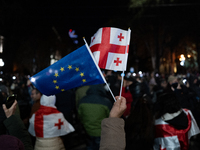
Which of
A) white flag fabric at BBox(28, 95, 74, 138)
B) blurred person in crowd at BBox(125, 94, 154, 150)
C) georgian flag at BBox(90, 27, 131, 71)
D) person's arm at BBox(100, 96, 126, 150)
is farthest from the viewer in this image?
white flag fabric at BBox(28, 95, 74, 138)

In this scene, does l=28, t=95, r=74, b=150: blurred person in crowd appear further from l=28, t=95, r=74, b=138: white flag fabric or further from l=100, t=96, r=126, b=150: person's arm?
l=100, t=96, r=126, b=150: person's arm

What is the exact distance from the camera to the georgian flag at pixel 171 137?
3.02 meters

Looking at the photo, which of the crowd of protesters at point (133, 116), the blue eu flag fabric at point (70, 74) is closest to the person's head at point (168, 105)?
the crowd of protesters at point (133, 116)

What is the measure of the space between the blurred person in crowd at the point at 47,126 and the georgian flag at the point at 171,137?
67.1 inches

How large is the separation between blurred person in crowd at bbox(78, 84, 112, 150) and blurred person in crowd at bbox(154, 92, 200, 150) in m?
1.01

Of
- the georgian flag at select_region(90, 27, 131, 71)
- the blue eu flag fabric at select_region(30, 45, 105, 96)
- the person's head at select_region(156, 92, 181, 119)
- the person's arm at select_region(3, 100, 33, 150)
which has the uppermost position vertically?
the georgian flag at select_region(90, 27, 131, 71)

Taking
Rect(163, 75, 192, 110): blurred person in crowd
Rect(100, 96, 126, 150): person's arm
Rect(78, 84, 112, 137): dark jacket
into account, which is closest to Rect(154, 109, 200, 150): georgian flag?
Rect(78, 84, 112, 137): dark jacket

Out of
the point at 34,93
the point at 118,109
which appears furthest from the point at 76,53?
the point at 34,93

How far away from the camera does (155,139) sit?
3.13 meters

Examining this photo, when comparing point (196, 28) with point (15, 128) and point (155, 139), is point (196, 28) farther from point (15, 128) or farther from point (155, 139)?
point (15, 128)

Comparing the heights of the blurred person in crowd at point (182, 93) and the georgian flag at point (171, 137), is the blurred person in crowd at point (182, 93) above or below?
above

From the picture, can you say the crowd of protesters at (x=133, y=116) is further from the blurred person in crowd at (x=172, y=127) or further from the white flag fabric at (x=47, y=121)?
the white flag fabric at (x=47, y=121)

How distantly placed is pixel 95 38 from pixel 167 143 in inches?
70.6

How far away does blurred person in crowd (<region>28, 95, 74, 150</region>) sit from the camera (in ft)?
12.1
